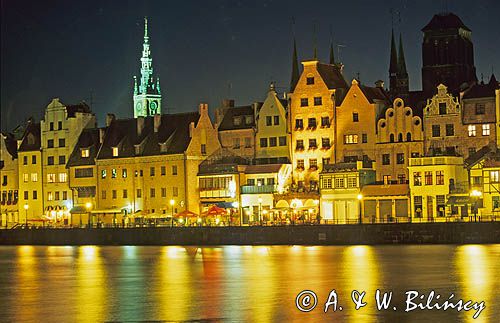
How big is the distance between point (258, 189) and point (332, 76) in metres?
12.4

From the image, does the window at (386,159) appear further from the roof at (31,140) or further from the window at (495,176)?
the roof at (31,140)

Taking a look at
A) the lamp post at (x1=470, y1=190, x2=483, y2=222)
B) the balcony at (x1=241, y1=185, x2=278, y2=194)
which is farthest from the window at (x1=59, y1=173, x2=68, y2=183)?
the lamp post at (x1=470, y1=190, x2=483, y2=222)

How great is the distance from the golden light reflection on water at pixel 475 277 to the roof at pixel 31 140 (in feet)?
198

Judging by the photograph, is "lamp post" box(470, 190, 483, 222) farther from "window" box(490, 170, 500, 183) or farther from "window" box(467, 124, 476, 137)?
"window" box(467, 124, 476, 137)

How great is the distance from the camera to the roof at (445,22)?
127312 millimetres

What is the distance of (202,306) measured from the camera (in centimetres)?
4916

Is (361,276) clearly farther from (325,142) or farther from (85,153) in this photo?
(85,153)

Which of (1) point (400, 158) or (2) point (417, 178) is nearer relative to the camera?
(2) point (417, 178)

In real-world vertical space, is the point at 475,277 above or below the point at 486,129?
below

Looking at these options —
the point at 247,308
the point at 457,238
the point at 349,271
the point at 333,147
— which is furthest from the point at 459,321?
the point at 333,147

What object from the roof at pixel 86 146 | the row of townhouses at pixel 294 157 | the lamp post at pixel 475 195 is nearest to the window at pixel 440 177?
the row of townhouses at pixel 294 157

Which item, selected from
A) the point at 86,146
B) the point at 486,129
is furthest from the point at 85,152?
the point at 486,129

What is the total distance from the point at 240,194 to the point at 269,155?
472 cm

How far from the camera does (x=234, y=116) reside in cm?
11638
